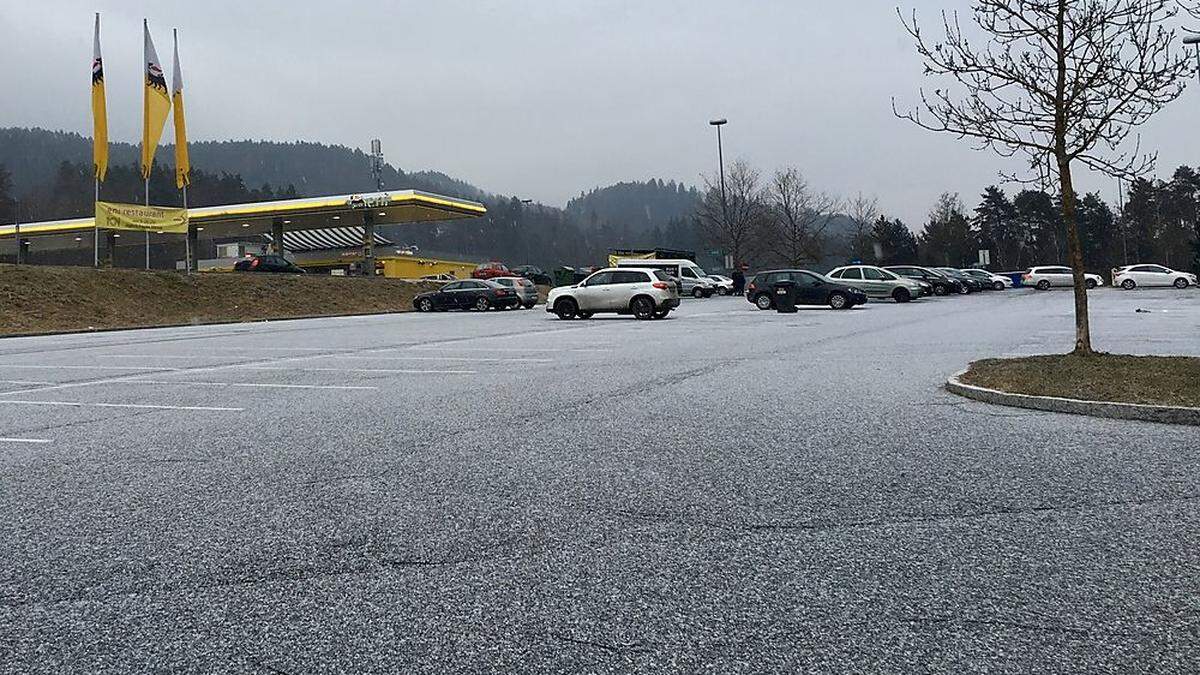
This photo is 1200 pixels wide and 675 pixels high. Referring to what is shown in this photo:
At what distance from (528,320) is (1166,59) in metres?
21.0

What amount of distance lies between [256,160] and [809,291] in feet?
478

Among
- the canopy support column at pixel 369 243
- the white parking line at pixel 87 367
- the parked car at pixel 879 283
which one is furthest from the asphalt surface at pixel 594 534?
the canopy support column at pixel 369 243

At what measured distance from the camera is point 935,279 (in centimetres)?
4909

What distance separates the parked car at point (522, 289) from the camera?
3991 centimetres

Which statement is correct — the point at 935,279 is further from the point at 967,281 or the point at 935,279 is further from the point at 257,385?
the point at 257,385

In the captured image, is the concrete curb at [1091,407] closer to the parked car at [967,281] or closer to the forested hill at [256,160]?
the parked car at [967,281]

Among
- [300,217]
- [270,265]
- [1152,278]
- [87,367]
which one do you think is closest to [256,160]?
[300,217]

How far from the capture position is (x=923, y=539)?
475cm

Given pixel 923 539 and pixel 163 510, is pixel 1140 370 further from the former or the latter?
pixel 163 510

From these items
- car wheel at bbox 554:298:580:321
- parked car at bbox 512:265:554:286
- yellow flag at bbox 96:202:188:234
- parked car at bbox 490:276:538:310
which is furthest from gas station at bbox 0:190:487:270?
car wheel at bbox 554:298:580:321

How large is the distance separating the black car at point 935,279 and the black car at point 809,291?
16129 millimetres

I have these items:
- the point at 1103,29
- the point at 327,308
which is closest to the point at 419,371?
the point at 1103,29

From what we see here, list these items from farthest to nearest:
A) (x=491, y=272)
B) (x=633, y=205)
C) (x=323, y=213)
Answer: (x=633, y=205) → (x=323, y=213) → (x=491, y=272)

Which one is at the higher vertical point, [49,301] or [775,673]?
[49,301]
